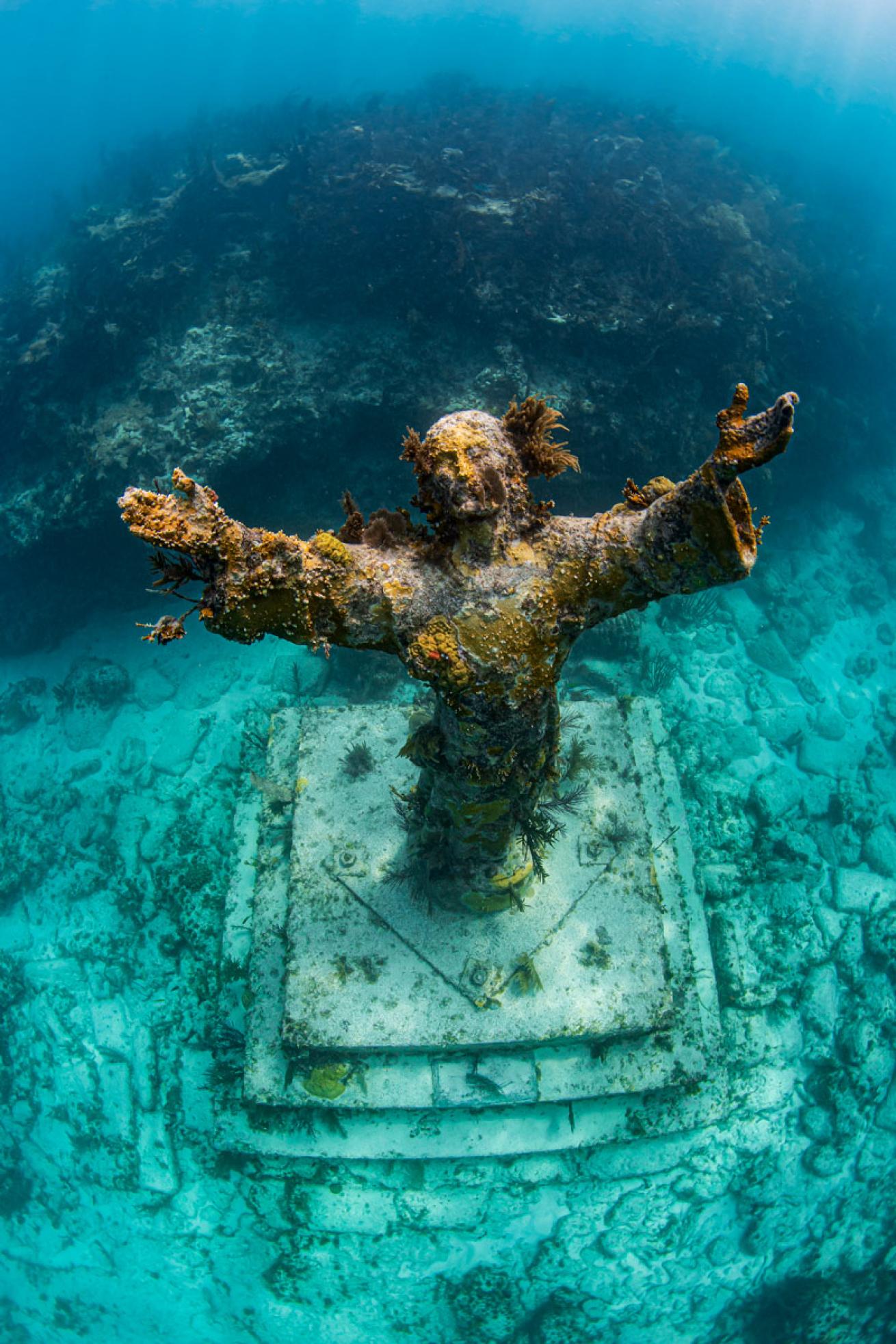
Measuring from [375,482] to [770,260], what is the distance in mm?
10360

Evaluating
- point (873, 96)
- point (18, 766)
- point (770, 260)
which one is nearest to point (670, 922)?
point (18, 766)

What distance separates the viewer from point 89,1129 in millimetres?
7055

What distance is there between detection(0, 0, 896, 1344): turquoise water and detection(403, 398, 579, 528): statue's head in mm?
813

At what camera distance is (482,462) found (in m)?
2.66

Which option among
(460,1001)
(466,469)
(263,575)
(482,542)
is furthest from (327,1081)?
(466,469)

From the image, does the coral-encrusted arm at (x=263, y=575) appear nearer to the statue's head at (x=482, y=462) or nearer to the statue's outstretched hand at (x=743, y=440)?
the statue's head at (x=482, y=462)

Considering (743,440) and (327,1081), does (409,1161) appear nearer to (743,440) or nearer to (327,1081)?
(327,1081)

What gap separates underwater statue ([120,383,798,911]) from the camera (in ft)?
8.14

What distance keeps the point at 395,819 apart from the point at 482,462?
4.24 meters

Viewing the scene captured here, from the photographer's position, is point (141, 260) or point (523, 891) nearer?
point (523, 891)

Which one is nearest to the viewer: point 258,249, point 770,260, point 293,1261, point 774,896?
point 293,1261

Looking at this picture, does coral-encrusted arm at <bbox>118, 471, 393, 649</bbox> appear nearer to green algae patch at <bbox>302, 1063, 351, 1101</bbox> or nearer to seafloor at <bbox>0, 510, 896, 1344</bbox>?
green algae patch at <bbox>302, 1063, 351, 1101</bbox>

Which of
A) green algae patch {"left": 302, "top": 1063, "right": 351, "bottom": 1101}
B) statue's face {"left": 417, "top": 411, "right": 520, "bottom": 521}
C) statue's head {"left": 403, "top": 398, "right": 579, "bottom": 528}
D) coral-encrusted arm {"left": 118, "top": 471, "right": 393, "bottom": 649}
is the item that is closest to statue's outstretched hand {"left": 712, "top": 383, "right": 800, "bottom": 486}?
statue's head {"left": 403, "top": 398, "right": 579, "bottom": 528}

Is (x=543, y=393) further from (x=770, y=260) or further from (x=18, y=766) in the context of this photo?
(x=18, y=766)
